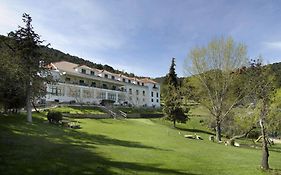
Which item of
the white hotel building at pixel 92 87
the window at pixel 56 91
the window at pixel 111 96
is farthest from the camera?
the window at pixel 111 96

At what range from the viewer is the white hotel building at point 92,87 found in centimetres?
6494


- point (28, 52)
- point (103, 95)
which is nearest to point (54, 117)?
point (28, 52)

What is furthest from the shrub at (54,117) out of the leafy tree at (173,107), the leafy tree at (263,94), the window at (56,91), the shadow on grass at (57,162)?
the window at (56,91)

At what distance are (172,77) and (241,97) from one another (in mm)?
38032

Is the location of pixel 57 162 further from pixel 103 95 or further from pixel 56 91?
pixel 103 95

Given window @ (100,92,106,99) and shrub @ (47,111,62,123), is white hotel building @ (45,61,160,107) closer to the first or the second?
window @ (100,92,106,99)

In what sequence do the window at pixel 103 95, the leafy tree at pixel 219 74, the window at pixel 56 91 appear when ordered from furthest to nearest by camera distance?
1. the window at pixel 103 95
2. the window at pixel 56 91
3. the leafy tree at pixel 219 74

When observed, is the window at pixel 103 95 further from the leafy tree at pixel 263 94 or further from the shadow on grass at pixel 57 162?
the shadow on grass at pixel 57 162

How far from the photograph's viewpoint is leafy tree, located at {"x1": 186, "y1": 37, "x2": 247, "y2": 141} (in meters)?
39.5

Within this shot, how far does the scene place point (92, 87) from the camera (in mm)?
71938

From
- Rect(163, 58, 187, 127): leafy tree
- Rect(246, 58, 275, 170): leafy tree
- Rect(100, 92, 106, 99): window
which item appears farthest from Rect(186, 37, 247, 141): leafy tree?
Rect(100, 92, 106, 99): window

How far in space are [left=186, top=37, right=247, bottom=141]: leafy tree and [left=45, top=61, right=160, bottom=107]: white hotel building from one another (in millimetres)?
25635

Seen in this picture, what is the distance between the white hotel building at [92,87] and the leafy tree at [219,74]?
2564 cm

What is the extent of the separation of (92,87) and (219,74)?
127 ft
